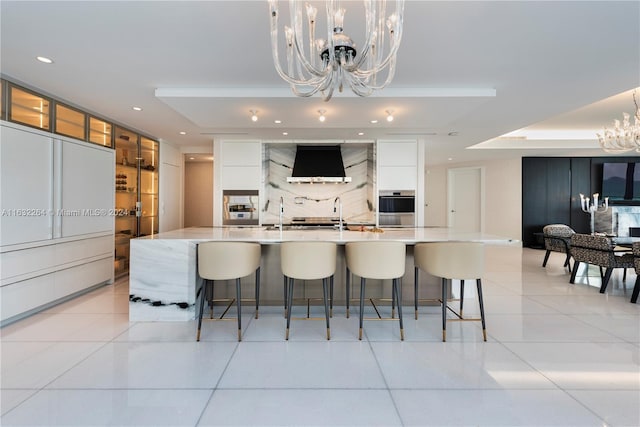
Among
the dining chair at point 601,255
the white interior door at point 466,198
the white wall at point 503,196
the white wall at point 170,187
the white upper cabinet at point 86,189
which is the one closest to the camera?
the white upper cabinet at point 86,189

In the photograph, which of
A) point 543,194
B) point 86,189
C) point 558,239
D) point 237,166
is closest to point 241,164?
point 237,166

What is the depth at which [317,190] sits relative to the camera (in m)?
5.86

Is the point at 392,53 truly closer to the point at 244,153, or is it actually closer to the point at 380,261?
the point at 380,261

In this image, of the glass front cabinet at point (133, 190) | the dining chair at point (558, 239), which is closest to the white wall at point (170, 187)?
the glass front cabinet at point (133, 190)

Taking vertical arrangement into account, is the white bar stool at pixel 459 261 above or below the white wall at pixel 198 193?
below

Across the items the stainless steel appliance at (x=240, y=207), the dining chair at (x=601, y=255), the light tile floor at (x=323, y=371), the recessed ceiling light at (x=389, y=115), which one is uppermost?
the recessed ceiling light at (x=389, y=115)

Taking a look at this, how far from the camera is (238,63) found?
2.61m

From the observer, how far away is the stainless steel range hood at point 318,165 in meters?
5.28

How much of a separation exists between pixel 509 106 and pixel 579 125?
3.41 meters

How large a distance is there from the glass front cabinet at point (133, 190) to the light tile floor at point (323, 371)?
1.59 m

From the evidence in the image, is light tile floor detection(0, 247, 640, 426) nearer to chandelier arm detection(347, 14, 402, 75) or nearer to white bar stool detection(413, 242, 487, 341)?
white bar stool detection(413, 242, 487, 341)

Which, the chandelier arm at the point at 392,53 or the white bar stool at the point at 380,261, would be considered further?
the white bar stool at the point at 380,261

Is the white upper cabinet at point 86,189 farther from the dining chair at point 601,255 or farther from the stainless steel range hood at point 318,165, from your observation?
the dining chair at point 601,255

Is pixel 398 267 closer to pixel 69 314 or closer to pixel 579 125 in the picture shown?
pixel 69 314
